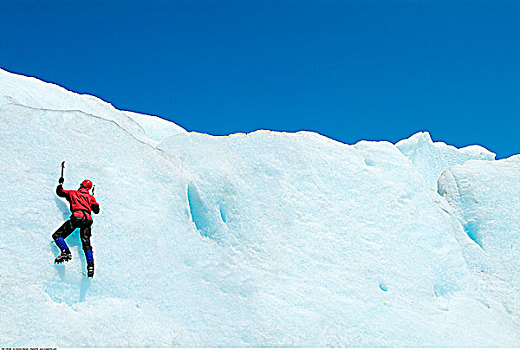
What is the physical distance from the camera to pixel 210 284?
5.51 meters

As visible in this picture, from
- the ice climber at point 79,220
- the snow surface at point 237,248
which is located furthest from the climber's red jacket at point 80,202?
the snow surface at point 237,248

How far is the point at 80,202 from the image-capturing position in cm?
504

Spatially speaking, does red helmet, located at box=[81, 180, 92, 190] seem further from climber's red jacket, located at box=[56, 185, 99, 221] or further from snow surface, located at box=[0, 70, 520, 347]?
snow surface, located at box=[0, 70, 520, 347]

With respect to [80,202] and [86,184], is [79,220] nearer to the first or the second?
[80,202]

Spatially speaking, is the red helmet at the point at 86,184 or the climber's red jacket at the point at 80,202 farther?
the red helmet at the point at 86,184

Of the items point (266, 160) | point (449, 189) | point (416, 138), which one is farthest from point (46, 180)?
point (416, 138)

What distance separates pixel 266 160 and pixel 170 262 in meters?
2.97

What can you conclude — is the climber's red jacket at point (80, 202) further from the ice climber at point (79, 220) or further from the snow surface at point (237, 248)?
the snow surface at point (237, 248)

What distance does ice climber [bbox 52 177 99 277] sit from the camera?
4.73m

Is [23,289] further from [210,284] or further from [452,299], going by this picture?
[452,299]

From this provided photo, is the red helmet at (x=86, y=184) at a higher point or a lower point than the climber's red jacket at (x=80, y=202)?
higher

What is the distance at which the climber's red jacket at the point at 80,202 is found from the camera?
4.95 metres

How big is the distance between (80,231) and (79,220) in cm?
14

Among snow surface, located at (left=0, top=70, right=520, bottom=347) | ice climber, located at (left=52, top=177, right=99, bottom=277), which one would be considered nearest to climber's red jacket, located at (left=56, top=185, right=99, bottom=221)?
ice climber, located at (left=52, top=177, right=99, bottom=277)
